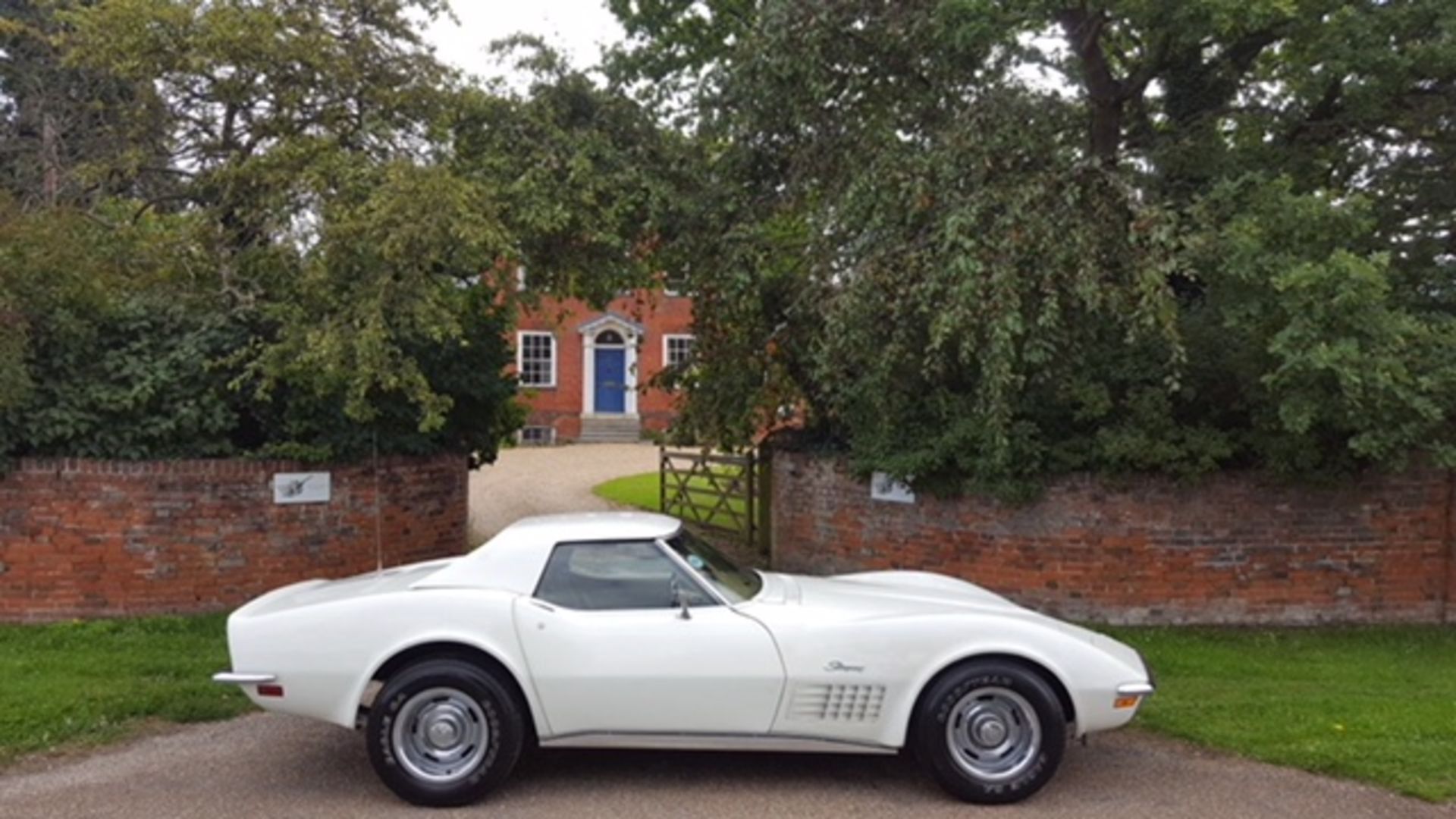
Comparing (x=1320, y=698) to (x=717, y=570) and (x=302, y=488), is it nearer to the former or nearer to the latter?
(x=717, y=570)

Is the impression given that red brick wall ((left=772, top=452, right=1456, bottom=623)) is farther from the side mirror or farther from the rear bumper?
the rear bumper

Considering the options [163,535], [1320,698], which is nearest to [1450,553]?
[1320,698]

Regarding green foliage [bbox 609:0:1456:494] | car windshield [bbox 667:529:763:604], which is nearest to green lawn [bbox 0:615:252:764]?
car windshield [bbox 667:529:763:604]

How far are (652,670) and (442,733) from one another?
1007mm

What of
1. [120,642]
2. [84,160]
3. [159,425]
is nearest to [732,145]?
[159,425]

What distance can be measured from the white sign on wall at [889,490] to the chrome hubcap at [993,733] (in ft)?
16.1

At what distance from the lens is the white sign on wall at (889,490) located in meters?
10.0

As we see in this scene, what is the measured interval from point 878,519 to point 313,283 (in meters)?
5.27

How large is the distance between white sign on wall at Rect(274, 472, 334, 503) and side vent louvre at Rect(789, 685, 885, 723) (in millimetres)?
5958

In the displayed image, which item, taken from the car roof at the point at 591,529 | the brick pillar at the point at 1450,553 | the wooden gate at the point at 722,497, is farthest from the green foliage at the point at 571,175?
the brick pillar at the point at 1450,553

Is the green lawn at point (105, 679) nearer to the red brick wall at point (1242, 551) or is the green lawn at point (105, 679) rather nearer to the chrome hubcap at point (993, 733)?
the chrome hubcap at point (993, 733)

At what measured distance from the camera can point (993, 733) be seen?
16.8 feet

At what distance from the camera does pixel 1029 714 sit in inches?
200

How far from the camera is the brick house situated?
32.4m
